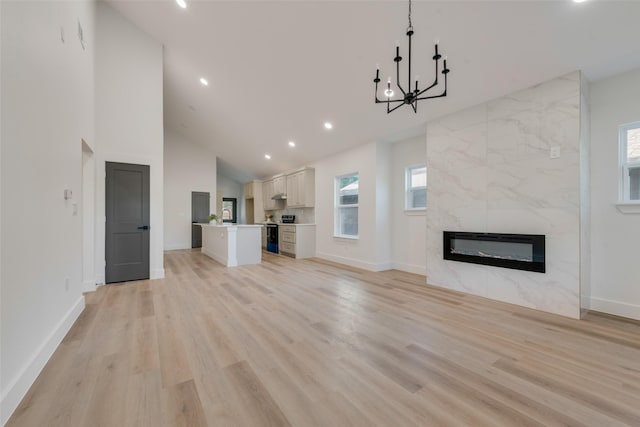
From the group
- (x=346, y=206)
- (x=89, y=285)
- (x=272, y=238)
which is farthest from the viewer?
(x=272, y=238)

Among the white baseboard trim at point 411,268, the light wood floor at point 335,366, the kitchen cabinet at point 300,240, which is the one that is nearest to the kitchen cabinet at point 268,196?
the kitchen cabinet at point 300,240

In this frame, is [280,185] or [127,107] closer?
[127,107]

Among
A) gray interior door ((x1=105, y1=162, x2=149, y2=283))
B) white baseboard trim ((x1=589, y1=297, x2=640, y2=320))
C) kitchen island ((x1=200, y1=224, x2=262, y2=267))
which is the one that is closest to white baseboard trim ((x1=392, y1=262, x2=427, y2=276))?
white baseboard trim ((x1=589, y1=297, x2=640, y2=320))

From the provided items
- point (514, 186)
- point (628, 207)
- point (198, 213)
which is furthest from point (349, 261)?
point (198, 213)

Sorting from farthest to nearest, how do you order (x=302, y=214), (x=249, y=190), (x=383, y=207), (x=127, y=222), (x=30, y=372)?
(x=249, y=190) → (x=302, y=214) → (x=383, y=207) → (x=127, y=222) → (x=30, y=372)

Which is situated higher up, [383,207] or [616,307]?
[383,207]

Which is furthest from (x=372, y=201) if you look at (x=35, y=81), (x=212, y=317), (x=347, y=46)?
(x=35, y=81)

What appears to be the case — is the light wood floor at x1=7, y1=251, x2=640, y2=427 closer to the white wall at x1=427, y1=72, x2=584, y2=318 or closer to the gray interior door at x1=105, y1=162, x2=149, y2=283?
the white wall at x1=427, y1=72, x2=584, y2=318

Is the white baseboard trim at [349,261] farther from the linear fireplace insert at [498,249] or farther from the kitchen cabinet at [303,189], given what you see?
the linear fireplace insert at [498,249]

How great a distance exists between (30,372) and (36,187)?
1.24 meters

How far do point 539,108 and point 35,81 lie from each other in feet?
16.1

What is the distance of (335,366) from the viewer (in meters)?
1.91

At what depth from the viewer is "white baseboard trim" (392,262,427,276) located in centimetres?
492

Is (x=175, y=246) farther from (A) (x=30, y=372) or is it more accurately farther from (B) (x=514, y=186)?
(B) (x=514, y=186)
